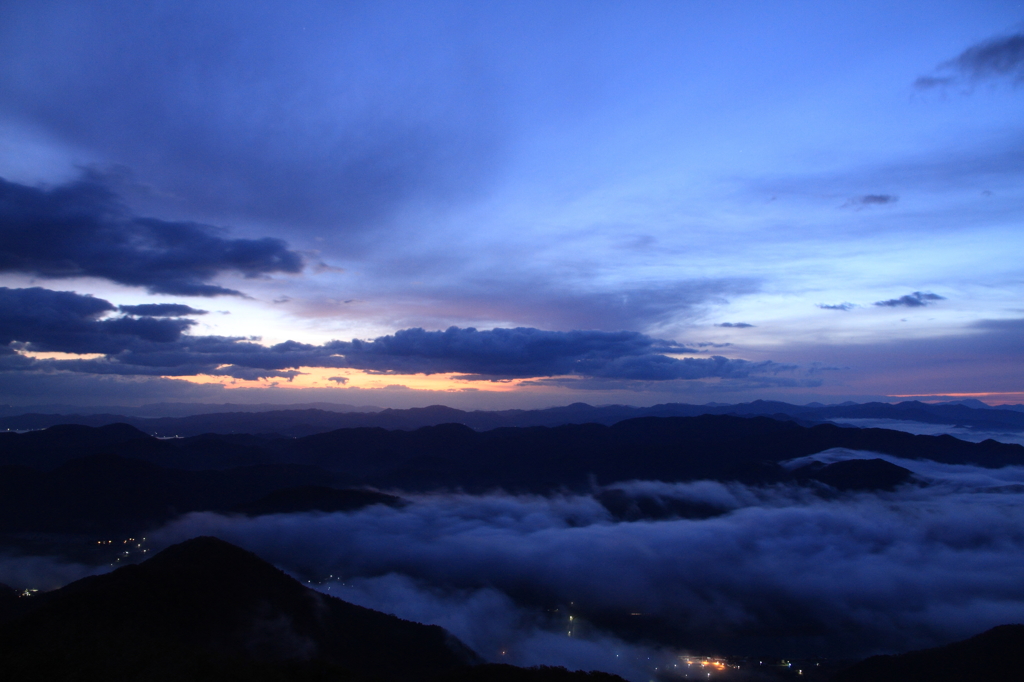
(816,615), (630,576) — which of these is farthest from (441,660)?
(816,615)

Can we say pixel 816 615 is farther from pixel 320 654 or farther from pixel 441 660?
pixel 320 654

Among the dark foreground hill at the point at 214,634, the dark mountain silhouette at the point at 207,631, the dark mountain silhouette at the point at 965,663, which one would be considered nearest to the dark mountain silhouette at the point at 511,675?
the dark foreground hill at the point at 214,634

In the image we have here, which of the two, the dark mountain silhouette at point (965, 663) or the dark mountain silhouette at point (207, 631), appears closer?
the dark mountain silhouette at point (207, 631)

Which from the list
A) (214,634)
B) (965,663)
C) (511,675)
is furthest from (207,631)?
(965,663)

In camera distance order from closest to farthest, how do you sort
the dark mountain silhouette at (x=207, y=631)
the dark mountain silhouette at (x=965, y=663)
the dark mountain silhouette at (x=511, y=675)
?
the dark mountain silhouette at (x=207, y=631), the dark mountain silhouette at (x=511, y=675), the dark mountain silhouette at (x=965, y=663)

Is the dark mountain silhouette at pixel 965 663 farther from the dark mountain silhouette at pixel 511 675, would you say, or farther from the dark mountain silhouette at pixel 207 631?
the dark mountain silhouette at pixel 207 631

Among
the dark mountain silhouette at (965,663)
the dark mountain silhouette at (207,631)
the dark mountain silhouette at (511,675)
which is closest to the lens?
the dark mountain silhouette at (207,631)
